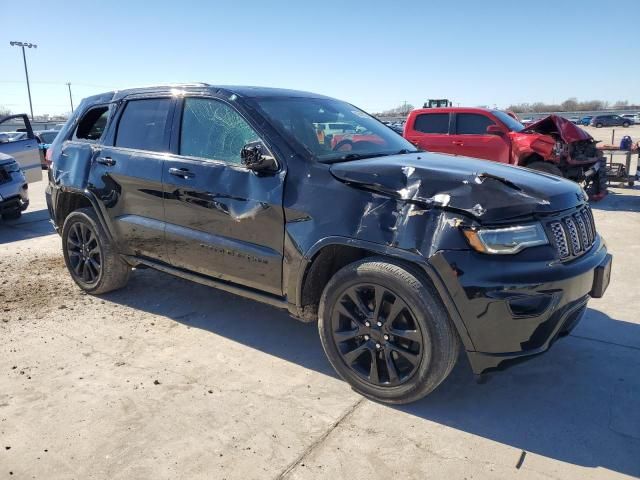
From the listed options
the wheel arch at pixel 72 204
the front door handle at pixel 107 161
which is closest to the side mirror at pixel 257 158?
the front door handle at pixel 107 161

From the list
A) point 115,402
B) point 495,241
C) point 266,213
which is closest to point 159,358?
point 115,402

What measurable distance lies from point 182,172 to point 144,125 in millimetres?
776

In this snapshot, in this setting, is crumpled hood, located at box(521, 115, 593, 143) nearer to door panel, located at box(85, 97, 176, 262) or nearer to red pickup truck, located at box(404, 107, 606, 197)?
red pickup truck, located at box(404, 107, 606, 197)

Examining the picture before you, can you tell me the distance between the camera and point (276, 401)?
3193 millimetres

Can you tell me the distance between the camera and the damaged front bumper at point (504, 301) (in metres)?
2.71

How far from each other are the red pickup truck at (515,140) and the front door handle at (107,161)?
6.54 meters

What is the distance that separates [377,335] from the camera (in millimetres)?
3111

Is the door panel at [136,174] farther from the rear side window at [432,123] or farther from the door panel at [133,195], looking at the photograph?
the rear side window at [432,123]

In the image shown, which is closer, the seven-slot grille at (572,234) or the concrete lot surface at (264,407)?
the concrete lot surface at (264,407)

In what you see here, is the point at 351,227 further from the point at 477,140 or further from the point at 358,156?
the point at 477,140

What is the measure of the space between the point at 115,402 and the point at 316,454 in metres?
1.30

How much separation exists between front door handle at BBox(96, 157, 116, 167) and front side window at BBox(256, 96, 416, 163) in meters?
1.53

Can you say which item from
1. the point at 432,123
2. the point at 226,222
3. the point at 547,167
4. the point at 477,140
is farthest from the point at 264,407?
the point at 432,123

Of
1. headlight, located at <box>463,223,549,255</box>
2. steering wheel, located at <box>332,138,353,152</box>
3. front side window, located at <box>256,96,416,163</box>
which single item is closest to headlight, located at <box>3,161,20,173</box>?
front side window, located at <box>256,96,416,163</box>
